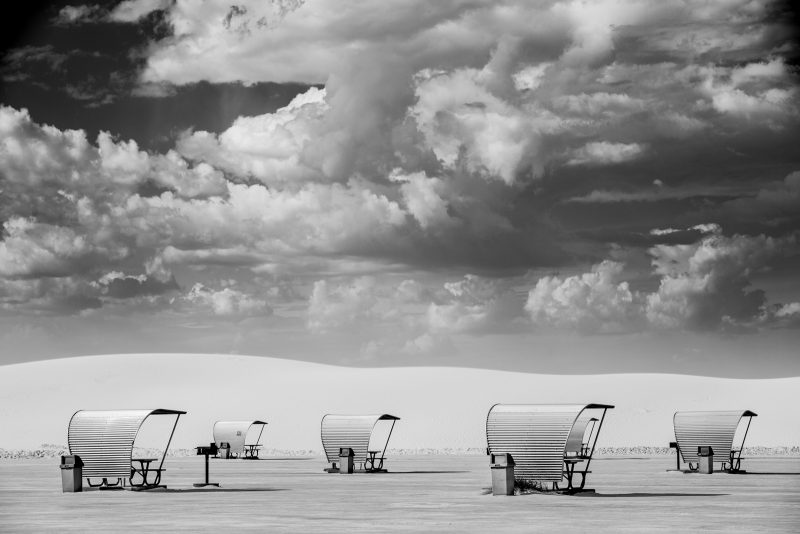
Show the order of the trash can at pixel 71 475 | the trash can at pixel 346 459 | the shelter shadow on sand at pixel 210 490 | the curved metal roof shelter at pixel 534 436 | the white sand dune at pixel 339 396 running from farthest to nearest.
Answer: the white sand dune at pixel 339 396, the trash can at pixel 346 459, the shelter shadow on sand at pixel 210 490, the trash can at pixel 71 475, the curved metal roof shelter at pixel 534 436

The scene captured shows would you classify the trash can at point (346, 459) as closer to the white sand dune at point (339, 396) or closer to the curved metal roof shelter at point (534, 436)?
the curved metal roof shelter at point (534, 436)

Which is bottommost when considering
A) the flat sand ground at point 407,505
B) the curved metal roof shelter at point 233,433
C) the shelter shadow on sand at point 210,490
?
the flat sand ground at point 407,505

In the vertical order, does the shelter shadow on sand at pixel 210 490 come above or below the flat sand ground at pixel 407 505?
above

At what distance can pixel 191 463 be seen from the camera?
178ft

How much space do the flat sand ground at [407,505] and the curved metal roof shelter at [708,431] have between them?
1746 mm

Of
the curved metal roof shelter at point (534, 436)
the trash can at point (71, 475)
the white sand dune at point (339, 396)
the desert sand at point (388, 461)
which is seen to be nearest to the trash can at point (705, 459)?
the desert sand at point (388, 461)

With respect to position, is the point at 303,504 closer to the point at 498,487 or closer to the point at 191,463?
the point at 498,487

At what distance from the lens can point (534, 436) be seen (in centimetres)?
2859

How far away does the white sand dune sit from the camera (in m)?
82.2

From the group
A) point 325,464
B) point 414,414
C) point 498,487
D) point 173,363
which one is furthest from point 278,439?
point 498,487

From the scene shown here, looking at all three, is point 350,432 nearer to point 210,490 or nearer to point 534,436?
point 210,490

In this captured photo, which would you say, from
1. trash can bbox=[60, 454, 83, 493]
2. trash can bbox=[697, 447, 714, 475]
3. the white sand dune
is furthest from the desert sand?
trash can bbox=[697, 447, 714, 475]

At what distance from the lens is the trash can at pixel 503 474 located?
94.0ft

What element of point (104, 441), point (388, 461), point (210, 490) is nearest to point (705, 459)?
point (210, 490)
